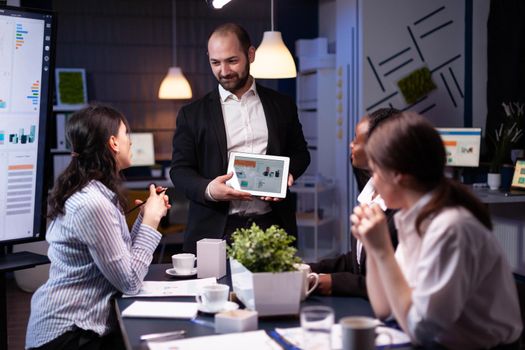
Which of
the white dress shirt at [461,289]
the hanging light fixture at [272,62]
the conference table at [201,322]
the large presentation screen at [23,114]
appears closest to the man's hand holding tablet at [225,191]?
the large presentation screen at [23,114]

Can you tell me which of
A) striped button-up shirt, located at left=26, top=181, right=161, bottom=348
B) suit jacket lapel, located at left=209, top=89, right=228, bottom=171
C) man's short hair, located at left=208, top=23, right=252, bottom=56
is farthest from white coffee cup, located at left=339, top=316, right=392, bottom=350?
man's short hair, located at left=208, top=23, right=252, bottom=56

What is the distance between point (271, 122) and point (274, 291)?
1.49m

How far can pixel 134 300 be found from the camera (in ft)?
7.15

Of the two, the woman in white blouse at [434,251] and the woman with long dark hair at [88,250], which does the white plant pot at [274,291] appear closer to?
the woman in white blouse at [434,251]

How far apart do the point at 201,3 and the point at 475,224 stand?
258 inches

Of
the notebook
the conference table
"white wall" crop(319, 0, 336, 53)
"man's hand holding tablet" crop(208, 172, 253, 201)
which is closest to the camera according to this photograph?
the conference table

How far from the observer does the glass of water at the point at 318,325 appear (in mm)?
1524

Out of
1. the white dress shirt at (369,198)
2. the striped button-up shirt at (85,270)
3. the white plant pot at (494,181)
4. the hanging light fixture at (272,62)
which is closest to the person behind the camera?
the striped button-up shirt at (85,270)

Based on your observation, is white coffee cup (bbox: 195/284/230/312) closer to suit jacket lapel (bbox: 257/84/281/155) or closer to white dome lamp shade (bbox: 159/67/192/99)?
suit jacket lapel (bbox: 257/84/281/155)

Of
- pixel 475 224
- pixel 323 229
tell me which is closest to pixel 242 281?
Answer: pixel 475 224

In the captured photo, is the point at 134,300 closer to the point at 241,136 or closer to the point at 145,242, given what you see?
the point at 145,242

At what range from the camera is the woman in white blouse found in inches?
59.2

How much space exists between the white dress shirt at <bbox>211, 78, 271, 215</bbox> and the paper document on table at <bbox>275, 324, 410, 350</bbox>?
5.04ft

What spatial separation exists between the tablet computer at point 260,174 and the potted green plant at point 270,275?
1069 mm
